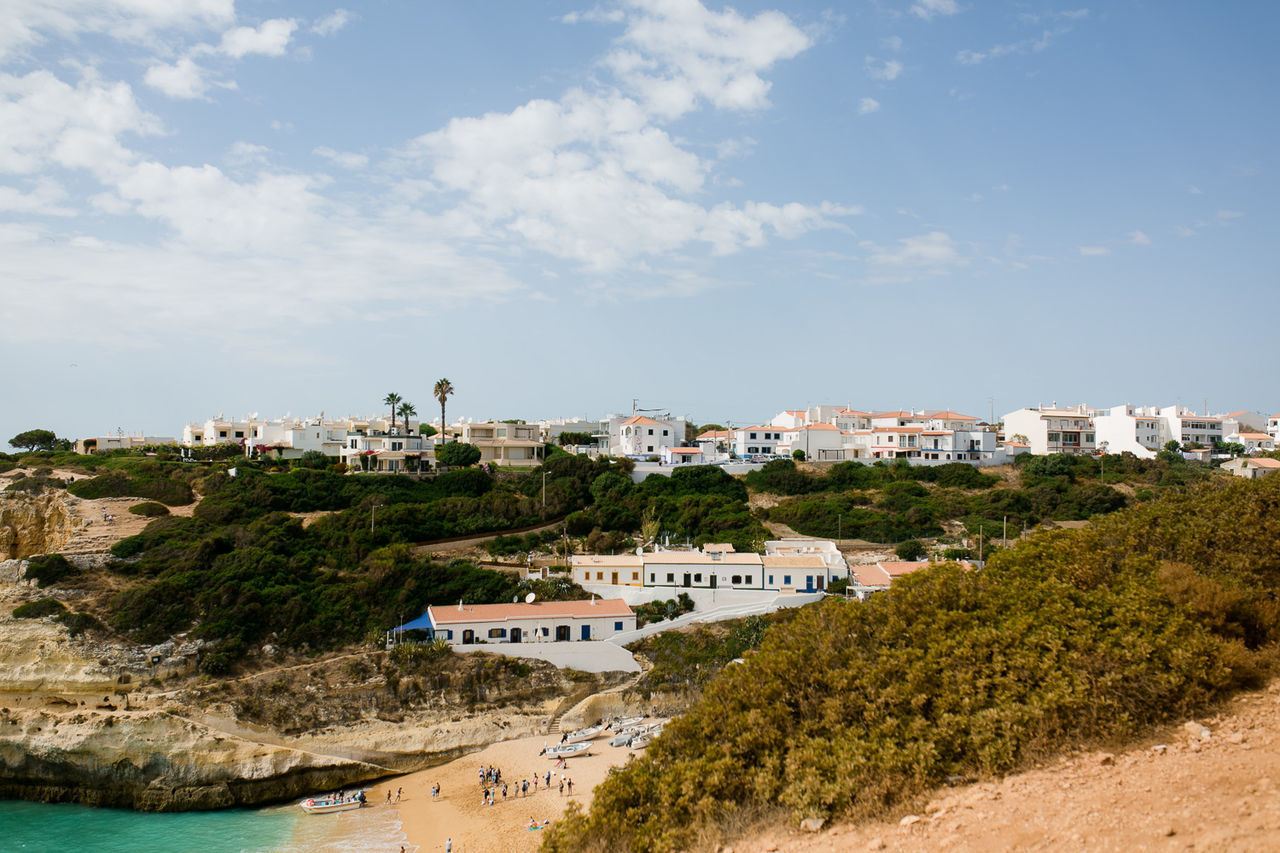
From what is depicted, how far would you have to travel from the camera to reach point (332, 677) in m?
24.9

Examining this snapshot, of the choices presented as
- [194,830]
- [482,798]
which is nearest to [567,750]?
[482,798]

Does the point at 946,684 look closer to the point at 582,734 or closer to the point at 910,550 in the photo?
the point at 582,734

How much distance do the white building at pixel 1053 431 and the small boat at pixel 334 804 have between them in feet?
183

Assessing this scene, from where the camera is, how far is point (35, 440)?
183 ft

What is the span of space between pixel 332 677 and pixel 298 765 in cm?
341

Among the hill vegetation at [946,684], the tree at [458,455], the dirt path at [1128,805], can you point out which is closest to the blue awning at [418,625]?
the hill vegetation at [946,684]

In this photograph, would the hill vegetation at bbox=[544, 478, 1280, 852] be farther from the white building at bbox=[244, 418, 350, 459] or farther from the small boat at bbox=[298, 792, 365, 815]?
the white building at bbox=[244, 418, 350, 459]

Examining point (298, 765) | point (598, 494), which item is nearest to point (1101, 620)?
point (298, 765)

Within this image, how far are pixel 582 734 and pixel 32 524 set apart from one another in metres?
28.4

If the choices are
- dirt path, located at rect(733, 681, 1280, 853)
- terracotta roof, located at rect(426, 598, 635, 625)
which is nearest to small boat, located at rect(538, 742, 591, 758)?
terracotta roof, located at rect(426, 598, 635, 625)

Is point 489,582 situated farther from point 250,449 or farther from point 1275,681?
point 250,449

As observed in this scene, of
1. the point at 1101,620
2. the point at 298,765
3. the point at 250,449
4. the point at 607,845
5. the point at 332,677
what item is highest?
the point at 250,449

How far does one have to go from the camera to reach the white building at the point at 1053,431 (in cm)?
6072

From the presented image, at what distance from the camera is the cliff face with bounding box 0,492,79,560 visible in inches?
1304
